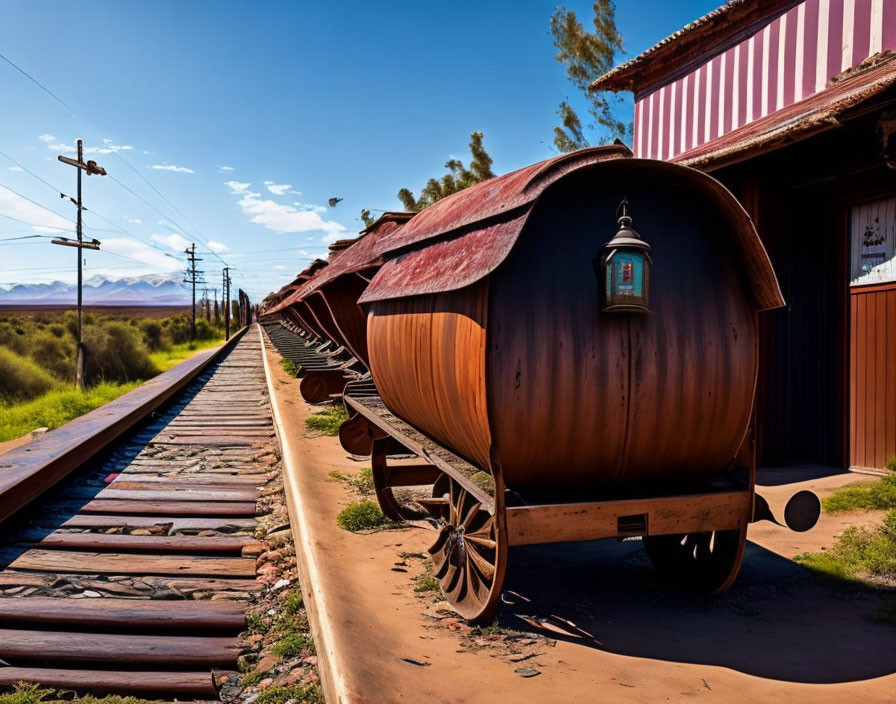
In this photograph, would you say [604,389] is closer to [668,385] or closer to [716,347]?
[668,385]

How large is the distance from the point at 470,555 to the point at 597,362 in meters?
1.33

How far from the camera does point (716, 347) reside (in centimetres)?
359

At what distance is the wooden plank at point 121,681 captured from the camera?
3246 millimetres

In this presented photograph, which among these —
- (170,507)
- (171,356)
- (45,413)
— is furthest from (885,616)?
(171,356)

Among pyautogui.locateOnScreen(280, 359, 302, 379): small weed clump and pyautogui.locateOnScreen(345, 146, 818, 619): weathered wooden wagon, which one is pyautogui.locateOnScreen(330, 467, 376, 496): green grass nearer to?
pyautogui.locateOnScreen(345, 146, 818, 619): weathered wooden wagon

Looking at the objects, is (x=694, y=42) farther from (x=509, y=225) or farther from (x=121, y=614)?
(x=121, y=614)

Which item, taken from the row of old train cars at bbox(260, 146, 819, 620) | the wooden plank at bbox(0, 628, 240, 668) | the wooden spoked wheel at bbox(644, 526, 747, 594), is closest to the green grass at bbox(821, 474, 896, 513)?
the wooden spoked wheel at bbox(644, 526, 747, 594)

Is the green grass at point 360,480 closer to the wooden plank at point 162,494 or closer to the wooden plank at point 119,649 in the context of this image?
the wooden plank at point 162,494

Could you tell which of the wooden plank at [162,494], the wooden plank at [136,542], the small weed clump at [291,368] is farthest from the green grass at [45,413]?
the wooden plank at [136,542]

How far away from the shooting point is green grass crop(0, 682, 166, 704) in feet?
10.1

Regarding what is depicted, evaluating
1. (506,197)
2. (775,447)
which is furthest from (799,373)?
(506,197)

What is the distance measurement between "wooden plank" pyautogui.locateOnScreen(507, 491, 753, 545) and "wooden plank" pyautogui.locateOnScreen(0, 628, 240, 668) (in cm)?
180

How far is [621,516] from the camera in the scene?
11.2 ft

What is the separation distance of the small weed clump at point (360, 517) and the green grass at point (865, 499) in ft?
14.1
